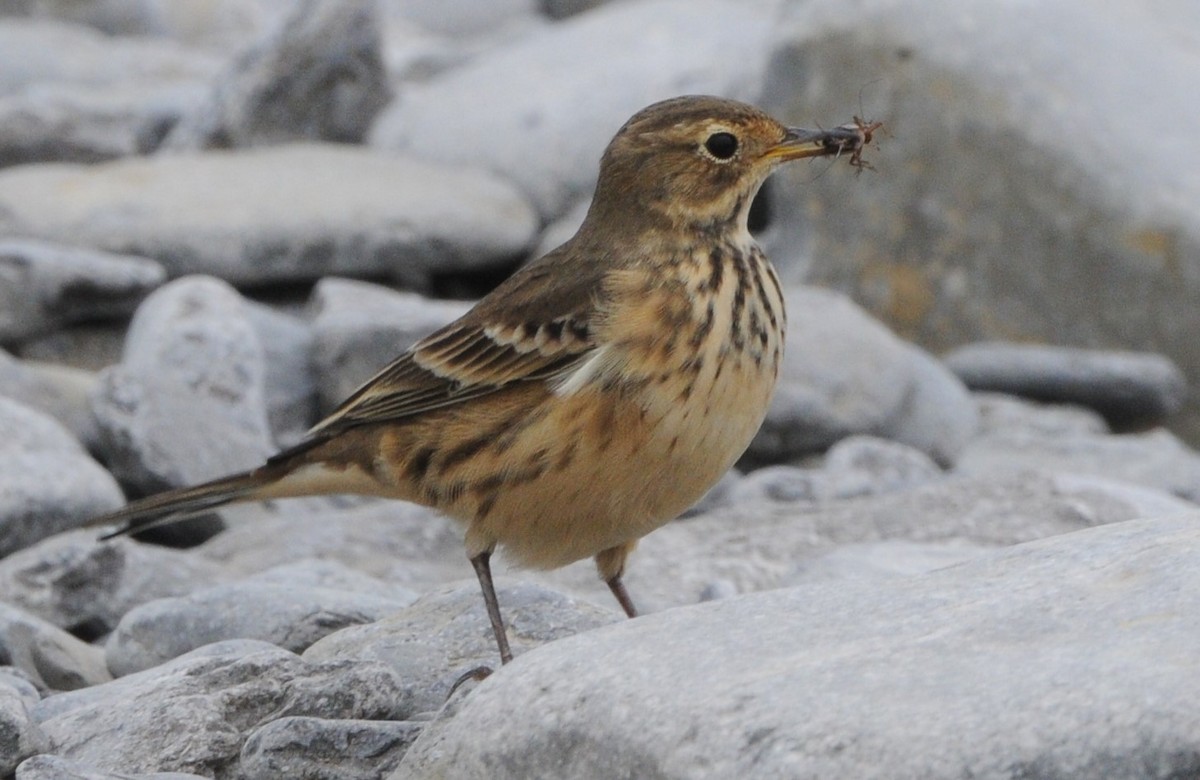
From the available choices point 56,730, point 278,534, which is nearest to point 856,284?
point 278,534

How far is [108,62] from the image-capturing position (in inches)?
597

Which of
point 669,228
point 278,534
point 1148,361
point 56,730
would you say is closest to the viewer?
point 56,730

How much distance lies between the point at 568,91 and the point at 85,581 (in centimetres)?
Result: 645

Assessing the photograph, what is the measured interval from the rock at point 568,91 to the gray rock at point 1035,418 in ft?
7.98

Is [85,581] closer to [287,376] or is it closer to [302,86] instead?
[287,376]

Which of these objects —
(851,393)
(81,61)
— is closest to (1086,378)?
(851,393)

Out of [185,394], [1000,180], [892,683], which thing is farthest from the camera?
[1000,180]

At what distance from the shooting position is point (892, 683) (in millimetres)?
3467

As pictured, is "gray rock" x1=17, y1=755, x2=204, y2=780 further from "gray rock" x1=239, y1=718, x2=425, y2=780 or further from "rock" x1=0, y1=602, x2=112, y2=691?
"rock" x1=0, y1=602, x2=112, y2=691

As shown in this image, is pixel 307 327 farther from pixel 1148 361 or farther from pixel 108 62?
pixel 108 62

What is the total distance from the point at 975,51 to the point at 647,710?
7.42m

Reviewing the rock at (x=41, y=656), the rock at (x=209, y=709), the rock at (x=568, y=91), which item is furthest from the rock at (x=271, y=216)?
the rock at (x=209, y=709)

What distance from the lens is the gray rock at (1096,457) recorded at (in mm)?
8422

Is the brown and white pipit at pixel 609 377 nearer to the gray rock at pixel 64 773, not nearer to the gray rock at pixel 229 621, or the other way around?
the gray rock at pixel 229 621
